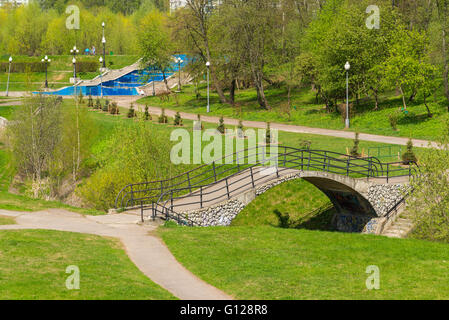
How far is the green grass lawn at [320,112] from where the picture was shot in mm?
48219

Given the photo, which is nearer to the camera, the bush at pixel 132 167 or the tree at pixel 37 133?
the bush at pixel 132 167

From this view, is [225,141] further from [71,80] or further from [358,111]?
[71,80]

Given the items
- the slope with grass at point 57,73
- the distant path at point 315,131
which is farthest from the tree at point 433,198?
the slope with grass at point 57,73

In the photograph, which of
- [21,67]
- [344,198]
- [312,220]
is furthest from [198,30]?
[21,67]

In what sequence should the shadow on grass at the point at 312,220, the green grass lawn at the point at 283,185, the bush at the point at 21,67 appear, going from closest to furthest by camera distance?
1. the green grass lawn at the point at 283,185
2. the shadow on grass at the point at 312,220
3. the bush at the point at 21,67

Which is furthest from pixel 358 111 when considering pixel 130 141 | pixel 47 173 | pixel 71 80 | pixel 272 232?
pixel 71 80

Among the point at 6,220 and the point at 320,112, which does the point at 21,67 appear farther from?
the point at 6,220

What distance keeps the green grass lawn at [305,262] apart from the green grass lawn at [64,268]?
2181mm

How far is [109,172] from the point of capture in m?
37.3

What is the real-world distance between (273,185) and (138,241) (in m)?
8.93

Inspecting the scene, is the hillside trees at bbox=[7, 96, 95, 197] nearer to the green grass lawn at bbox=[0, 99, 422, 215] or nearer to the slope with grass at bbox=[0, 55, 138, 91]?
the green grass lawn at bbox=[0, 99, 422, 215]

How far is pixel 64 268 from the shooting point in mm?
17078

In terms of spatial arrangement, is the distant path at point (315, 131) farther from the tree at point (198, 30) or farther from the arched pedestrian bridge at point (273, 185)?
the arched pedestrian bridge at point (273, 185)
